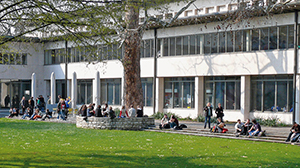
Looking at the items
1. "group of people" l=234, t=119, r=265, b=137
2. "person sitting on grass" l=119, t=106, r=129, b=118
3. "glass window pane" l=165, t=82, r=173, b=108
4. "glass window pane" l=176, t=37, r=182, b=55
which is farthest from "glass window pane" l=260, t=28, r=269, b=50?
"person sitting on grass" l=119, t=106, r=129, b=118

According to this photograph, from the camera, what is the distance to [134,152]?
16938 millimetres

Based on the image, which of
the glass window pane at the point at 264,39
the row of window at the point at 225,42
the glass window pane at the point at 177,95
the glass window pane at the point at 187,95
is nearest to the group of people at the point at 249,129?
the row of window at the point at 225,42

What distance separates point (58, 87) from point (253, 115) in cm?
2557

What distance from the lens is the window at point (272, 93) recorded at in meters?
30.6

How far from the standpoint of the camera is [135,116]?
28734mm

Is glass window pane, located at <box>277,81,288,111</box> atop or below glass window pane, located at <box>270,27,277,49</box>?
below

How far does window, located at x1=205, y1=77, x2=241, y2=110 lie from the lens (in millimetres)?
33688

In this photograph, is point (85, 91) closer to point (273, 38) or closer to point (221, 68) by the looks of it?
point (221, 68)

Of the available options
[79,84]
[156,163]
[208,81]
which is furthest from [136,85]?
[79,84]

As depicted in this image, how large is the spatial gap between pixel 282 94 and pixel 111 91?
736 inches

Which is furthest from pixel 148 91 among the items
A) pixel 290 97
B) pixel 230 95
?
pixel 290 97

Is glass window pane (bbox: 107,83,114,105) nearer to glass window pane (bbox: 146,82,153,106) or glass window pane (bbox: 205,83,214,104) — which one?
glass window pane (bbox: 146,82,153,106)

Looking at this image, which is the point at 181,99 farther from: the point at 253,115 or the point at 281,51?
the point at 281,51

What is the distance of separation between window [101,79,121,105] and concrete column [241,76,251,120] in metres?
14.3
